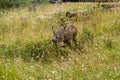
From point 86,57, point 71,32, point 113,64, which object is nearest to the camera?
point 113,64

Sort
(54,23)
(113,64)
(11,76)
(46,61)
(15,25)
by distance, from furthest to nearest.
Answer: (15,25) < (54,23) < (46,61) < (113,64) < (11,76)

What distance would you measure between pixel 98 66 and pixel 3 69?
5.02 feet

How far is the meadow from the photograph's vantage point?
17.9 ft

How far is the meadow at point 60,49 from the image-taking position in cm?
544

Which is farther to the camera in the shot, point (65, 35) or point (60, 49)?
point (65, 35)

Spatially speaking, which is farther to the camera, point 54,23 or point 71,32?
point 54,23

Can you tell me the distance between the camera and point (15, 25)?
11719 mm

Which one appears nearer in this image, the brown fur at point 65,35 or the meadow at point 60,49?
the meadow at point 60,49

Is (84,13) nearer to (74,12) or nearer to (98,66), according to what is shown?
(74,12)

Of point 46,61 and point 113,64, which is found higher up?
point 113,64

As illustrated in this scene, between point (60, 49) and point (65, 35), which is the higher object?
point (65, 35)

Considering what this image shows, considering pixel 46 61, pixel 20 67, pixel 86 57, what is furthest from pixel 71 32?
pixel 20 67

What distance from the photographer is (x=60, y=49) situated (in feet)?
26.9

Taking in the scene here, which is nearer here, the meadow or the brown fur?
the meadow
